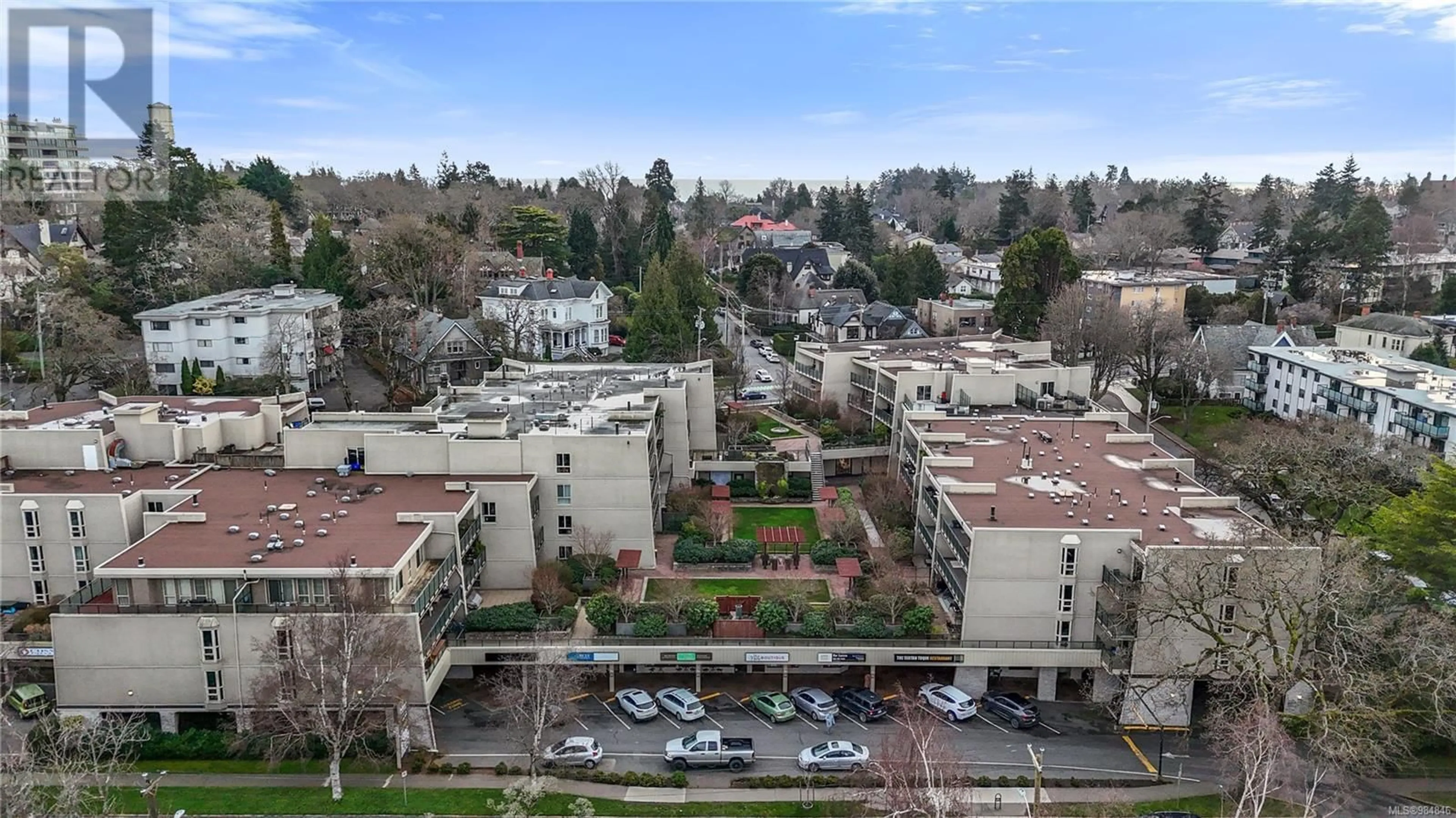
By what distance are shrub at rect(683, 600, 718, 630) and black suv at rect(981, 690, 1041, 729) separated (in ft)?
31.8

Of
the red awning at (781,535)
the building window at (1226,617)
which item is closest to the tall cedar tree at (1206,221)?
the red awning at (781,535)

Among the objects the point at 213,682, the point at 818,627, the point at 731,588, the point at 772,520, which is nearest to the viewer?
the point at 213,682

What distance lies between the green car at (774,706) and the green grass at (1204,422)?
39.8m

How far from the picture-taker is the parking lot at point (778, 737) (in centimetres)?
2936

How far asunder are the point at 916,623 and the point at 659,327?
4163cm

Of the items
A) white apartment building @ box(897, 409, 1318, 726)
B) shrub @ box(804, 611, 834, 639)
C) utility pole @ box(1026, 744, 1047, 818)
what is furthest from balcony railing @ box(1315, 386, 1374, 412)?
shrub @ box(804, 611, 834, 639)

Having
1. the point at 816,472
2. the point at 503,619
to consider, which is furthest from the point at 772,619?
the point at 816,472

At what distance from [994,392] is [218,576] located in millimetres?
38737

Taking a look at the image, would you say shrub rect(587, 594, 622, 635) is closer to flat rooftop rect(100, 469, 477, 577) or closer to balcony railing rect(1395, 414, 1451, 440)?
flat rooftop rect(100, 469, 477, 577)

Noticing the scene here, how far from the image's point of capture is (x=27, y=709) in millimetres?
30766

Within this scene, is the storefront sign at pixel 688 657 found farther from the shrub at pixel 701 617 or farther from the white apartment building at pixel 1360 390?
the white apartment building at pixel 1360 390

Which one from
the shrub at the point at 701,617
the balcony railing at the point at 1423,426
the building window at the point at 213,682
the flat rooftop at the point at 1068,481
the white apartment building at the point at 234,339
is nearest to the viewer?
the building window at the point at 213,682

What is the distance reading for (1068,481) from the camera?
39062 millimetres

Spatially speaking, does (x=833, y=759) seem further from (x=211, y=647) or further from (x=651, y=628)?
(x=211, y=647)
